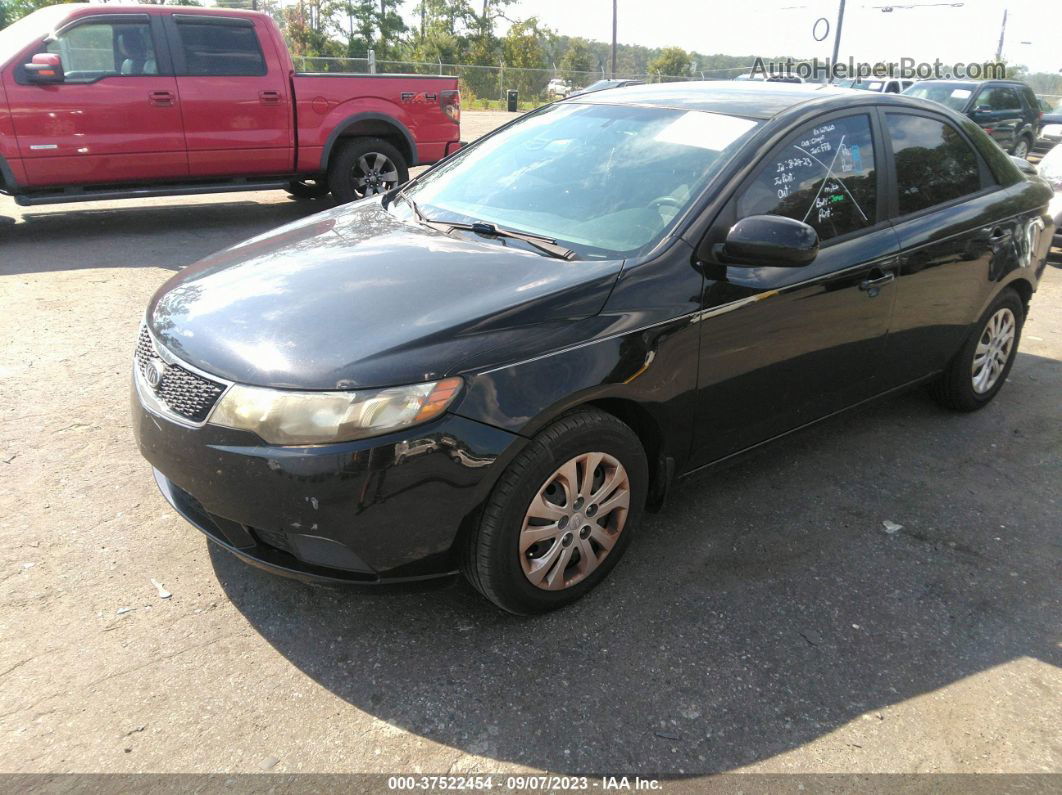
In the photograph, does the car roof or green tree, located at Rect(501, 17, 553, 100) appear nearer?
the car roof

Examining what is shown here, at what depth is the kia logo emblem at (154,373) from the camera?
2.66m

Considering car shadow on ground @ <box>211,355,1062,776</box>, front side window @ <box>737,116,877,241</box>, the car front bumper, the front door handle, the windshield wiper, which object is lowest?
car shadow on ground @ <box>211,355,1062,776</box>

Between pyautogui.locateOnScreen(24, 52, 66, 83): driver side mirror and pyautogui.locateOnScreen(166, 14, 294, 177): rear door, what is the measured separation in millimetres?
1038

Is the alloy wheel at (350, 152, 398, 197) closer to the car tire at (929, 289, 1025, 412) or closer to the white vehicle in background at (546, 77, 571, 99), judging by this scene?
the car tire at (929, 289, 1025, 412)

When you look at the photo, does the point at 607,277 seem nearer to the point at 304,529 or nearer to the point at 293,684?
the point at 304,529

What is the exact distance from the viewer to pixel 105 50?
774cm

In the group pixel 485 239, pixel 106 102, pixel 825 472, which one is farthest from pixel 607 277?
pixel 106 102

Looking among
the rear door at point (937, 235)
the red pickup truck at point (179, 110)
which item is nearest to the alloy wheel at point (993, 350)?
the rear door at point (937, 235)

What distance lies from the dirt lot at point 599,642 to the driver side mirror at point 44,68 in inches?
188

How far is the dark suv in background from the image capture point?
53.0 ft

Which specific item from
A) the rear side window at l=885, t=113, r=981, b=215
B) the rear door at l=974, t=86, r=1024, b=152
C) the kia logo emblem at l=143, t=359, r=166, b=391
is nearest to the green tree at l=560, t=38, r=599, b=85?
the rear door at l=974, t=86, r=1024, b=152

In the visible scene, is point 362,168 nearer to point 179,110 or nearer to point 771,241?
point 179,110

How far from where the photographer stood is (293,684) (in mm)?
2506

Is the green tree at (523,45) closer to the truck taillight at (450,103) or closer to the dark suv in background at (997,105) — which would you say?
the dark suv in background at (997,105)
